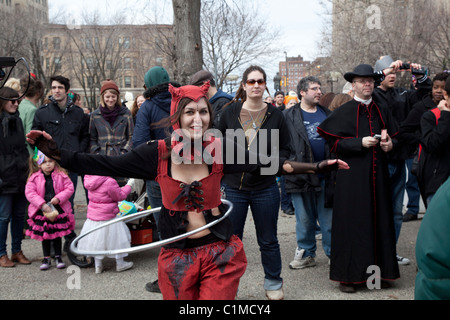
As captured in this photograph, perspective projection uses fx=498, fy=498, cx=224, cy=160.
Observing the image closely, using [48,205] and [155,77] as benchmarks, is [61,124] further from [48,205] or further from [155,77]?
[155,77]

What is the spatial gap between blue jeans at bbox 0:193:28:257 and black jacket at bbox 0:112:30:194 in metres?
0.14

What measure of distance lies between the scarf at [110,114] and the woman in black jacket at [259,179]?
2490mm

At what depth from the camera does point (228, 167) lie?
365 cm

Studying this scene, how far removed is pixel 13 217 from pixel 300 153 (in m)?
4.17

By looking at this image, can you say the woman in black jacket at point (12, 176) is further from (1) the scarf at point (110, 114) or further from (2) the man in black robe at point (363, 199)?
(2) the man in black robe at point (363, 199)

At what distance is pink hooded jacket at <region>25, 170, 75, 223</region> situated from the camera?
6658 mm

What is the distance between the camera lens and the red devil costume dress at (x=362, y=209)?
5605 millimetres

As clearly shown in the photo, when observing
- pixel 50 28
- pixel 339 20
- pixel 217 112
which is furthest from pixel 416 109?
pixel 50 28

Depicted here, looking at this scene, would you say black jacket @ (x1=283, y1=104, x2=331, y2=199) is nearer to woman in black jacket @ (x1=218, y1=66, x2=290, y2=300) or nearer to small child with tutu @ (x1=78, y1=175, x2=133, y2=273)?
woman in black jacket @ (x1=218, y1=66, x2=290, y2=300)

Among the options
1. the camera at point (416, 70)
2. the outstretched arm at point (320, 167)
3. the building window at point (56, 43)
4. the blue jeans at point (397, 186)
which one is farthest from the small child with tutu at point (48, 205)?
the building window at point (56, 43)

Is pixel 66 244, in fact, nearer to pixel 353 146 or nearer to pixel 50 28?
pixel 353 146

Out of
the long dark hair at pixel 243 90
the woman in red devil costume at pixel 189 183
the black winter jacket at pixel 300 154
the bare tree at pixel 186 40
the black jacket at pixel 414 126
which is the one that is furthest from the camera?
the bare tree at pixel 186 40

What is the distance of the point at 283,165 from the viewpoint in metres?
3.73
